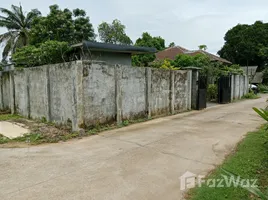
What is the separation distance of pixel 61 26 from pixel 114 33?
621cm

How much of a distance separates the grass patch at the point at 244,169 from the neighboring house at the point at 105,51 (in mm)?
7358

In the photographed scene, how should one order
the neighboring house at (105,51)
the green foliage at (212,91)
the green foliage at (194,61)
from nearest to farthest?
1. the neighboring house at (105,51)
2. the green foliage at (212,91)
3. the green foliage at (194,61)

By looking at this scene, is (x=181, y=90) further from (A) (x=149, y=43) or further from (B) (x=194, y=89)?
(A) (x=149, y=43)

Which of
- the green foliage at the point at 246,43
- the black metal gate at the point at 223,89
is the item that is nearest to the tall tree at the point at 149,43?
the black metal gate at the point at 223,89

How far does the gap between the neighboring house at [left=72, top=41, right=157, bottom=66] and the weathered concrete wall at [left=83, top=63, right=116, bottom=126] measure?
3.64 metres

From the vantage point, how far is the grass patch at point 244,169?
279 cm

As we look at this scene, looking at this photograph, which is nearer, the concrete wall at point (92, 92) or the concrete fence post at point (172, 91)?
the concrete wall at point (92, 92)

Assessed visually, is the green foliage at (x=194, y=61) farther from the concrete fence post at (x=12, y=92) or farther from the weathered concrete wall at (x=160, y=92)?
the concrete fence post at (x=12, y=92)

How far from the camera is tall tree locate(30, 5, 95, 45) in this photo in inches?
604

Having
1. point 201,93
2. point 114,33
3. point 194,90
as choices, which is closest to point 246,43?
point 114,33

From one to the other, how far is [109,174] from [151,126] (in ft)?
11.9

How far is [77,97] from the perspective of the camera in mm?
5762

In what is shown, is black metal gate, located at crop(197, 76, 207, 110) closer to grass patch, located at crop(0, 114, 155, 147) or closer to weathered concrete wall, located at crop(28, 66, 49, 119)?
grass patch, located at crop(0, 114, 155, 147)

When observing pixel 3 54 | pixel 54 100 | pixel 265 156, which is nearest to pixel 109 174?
pixel 265 156
